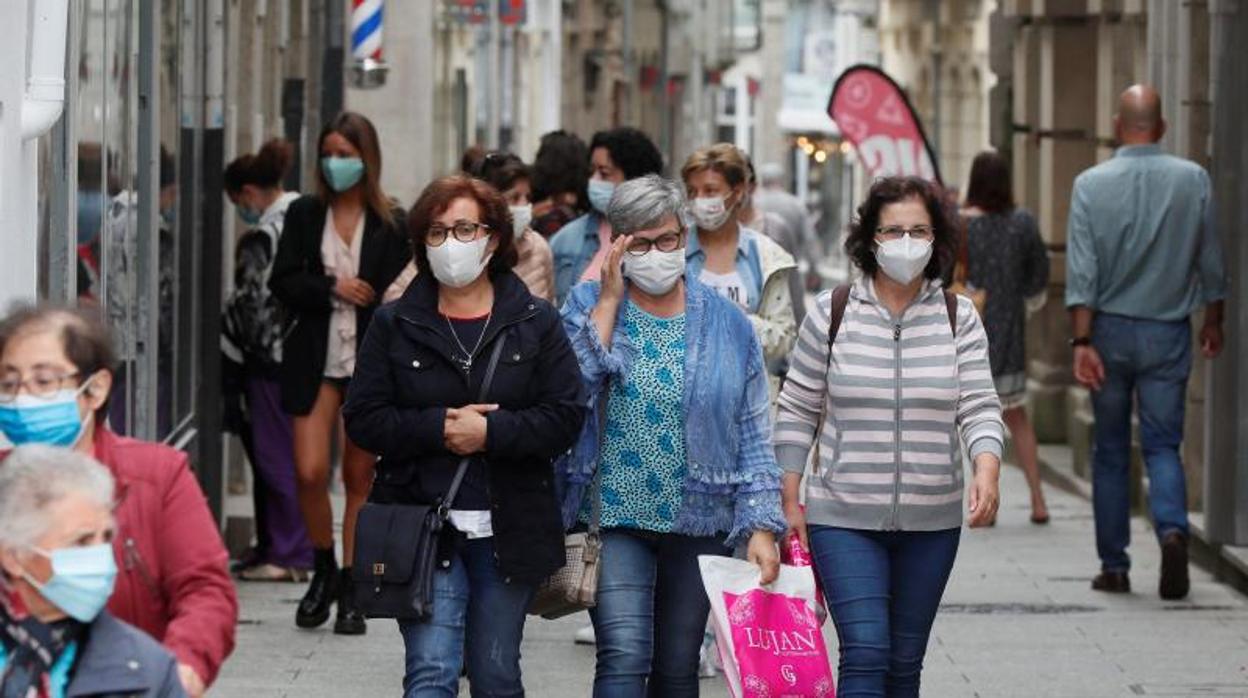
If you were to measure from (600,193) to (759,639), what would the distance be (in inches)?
161

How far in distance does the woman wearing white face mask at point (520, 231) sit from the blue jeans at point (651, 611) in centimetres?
260

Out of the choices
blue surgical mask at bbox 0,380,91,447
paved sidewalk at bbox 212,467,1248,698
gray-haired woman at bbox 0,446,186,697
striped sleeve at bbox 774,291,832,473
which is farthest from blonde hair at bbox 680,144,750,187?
gray-haired woman at bbox 0,446,186,697

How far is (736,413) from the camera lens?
8367mm

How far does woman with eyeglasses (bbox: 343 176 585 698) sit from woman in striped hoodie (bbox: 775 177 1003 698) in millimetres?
816

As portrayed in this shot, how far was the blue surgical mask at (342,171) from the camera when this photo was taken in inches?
452

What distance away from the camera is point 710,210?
421 inches

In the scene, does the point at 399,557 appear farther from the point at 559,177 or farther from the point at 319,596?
the point at 559,177

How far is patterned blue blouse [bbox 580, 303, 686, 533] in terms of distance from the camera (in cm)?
823

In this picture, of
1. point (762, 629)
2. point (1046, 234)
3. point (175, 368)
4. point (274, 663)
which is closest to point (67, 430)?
point (762, 629)

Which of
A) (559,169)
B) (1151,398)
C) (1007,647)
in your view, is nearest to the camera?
(1007,647)

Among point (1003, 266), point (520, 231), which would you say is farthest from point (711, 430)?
point (1003, 266)

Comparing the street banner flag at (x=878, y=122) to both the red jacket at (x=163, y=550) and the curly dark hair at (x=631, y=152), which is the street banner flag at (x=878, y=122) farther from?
the red jacket at (x=163, y=550)

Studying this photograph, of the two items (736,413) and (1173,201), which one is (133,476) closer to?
(736,413)

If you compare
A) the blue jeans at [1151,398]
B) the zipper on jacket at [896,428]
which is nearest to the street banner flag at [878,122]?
the blue jeans at [1151,398]
